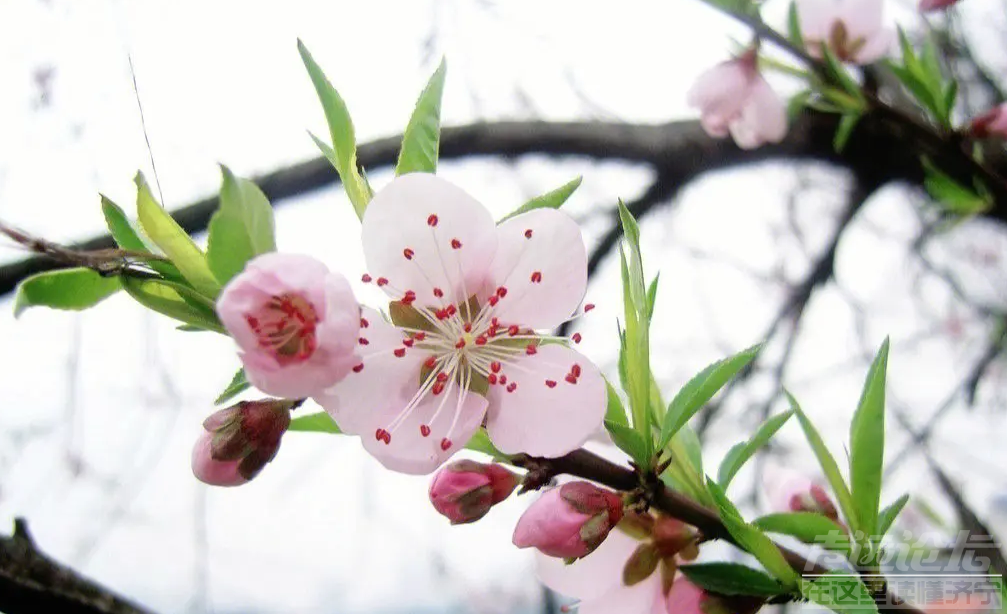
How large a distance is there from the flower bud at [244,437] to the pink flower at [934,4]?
2.93 ft

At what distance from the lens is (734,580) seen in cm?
42

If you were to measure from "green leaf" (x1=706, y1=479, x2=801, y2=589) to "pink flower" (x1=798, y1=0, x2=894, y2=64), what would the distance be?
811mm

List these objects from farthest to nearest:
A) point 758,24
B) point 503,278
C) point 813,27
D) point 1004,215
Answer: point 1004,215
point 813,27
point 758,24
point 503,278

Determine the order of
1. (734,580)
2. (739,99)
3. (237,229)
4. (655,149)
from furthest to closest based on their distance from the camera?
(655,149)
(739,99)
(734,580)
(237,229)

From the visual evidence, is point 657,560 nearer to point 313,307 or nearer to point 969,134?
point 313,307

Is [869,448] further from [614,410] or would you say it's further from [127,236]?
[127,236]

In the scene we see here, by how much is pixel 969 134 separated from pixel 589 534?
32.9 inches

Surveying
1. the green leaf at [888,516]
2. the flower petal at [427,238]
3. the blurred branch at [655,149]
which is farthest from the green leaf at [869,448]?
the blurred branch at [655,149]

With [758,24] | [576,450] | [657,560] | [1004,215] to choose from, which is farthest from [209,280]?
[1004,215]

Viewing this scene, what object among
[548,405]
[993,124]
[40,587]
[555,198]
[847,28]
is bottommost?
[40,587]

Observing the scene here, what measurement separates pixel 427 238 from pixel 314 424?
121 mm

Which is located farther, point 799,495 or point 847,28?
point 847,28

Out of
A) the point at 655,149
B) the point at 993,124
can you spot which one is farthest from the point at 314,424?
the point at 655,149

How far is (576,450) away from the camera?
41cm
